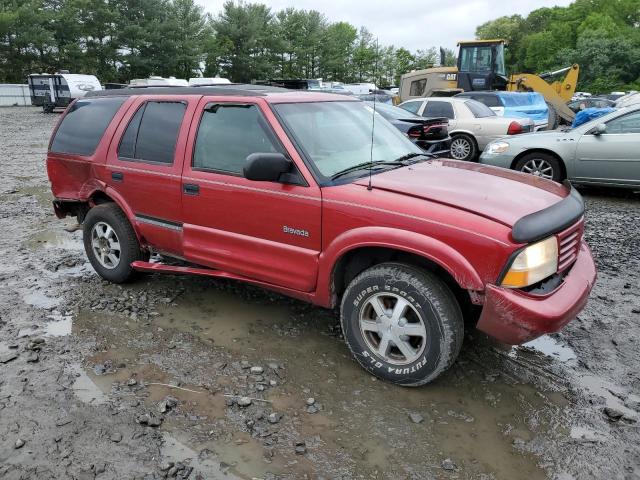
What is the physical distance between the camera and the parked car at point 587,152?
7922 millimetres

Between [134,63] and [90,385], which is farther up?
[134,63]

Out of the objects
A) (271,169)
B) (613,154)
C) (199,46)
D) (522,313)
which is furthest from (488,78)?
(199,46)

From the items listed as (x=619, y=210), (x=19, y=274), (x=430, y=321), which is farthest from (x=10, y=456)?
(x=619, y=210)

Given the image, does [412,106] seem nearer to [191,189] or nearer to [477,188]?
[191,189]

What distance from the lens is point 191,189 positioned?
13.0 feet

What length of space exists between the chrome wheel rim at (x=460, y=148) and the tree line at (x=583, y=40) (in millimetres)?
62180

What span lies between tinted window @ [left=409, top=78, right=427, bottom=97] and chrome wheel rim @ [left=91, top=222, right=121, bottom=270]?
1971cm

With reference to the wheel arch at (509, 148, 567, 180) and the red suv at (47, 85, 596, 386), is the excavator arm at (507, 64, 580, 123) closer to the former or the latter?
the wheel arch at (509, 148, 567, 180)

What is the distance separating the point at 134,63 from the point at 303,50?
21.5 meters

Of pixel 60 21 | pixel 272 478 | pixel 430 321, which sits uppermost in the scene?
pixel 60 21

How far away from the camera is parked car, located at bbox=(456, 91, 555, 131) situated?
1468 cm

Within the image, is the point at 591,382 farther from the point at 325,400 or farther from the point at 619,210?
the point at 619,210

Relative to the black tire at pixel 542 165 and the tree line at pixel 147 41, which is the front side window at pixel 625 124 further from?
the tree line at pixel 147 41

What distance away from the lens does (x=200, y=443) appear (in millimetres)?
2760
